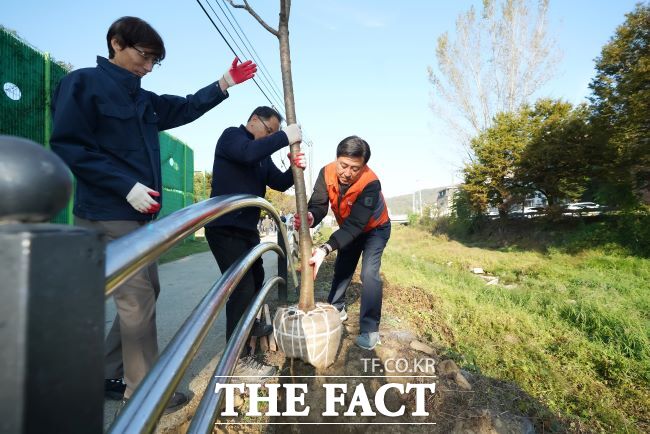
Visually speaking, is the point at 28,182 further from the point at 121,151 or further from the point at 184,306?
the point at 184,306

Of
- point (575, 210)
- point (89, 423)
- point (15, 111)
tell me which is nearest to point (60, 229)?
point (89, 423)

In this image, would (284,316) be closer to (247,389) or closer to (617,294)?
(247,389)

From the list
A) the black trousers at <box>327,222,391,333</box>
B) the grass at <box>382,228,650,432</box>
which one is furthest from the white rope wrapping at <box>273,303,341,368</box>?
the grass at <box>382,228,650,432</box>

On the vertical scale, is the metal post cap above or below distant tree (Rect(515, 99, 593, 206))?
below

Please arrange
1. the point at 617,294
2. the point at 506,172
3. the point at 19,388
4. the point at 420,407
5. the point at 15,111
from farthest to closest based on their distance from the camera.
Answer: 1. the point at 506,172
2. the point at 617,294
3. the point at 15,111
4. the point at 420,407
5. the point at 19,388

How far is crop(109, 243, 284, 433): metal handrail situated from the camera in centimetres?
69

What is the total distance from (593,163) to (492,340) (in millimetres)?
11446

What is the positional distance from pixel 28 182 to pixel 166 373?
2.00 feet

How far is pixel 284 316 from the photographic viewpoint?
2242mm

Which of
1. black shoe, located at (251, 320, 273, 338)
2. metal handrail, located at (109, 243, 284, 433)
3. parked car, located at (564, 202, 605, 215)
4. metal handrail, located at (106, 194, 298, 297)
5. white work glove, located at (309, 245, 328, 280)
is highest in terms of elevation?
parked car, located at (564, 202, 605, 215)

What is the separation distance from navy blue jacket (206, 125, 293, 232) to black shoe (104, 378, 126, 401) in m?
0.97

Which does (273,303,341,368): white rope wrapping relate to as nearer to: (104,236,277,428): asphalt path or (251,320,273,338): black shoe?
(251,320,273,338): black shoe

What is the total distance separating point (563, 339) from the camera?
4.30 m

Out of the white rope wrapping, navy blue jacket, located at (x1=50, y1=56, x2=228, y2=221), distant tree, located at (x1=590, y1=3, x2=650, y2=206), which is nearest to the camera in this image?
navy blue jacket, located at (x1=50, y1=56, x2=228, y2=221)
